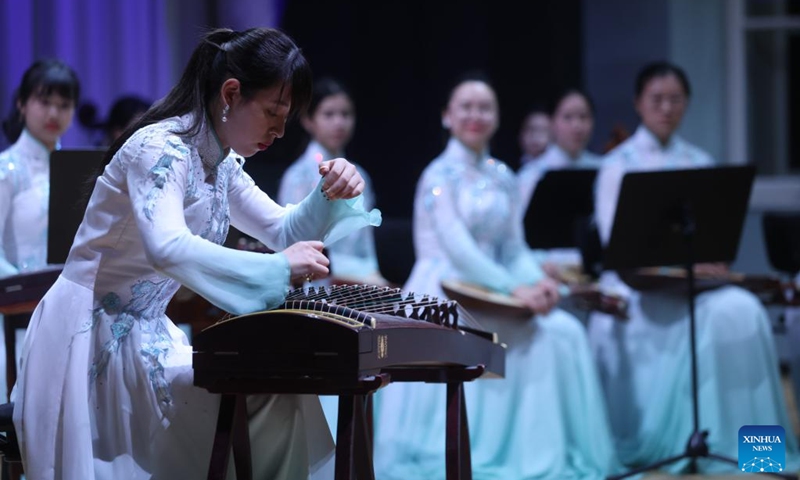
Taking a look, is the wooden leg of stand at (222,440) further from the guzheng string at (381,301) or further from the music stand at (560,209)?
the music stand at (560,209)

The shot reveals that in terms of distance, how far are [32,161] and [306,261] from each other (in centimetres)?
206

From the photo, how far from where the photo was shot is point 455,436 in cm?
255

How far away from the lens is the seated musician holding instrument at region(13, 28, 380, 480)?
7.34 ft

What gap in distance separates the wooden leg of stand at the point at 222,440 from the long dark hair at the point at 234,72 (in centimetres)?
53

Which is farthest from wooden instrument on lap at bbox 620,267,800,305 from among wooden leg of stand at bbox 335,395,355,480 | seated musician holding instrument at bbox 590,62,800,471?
wooden leg of stand at bbox 335,395,355,480

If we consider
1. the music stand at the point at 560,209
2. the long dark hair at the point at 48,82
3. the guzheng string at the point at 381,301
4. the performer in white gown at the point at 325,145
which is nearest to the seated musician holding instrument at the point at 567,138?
the music stand at the point at 560,209

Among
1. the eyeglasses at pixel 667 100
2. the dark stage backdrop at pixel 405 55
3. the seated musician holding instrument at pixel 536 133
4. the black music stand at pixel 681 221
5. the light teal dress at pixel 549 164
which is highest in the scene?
the dark stage backdrop at pixel 405 55

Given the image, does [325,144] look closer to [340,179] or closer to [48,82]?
[48,82]

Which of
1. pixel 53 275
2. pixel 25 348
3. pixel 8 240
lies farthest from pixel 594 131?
pixel 25 348

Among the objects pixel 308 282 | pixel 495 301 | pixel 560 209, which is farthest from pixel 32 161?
pixel 560 209

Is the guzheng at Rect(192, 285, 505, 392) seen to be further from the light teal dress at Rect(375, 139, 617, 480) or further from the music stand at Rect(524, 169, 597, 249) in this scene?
the music stand at Rect(524, 169, 597, 249)

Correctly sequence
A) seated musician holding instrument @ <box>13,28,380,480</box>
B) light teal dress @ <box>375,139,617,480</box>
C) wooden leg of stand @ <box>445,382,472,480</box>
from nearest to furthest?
seated musician holding instrument @ <box>13,28,380,480</box> < wooden leg of stand @ <box>445,382,472,480</box> < light teal dress @ <box>375,139,617,480</box>

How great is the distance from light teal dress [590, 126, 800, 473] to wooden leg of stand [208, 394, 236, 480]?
8.23 feet

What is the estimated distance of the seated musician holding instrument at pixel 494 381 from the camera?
4246 millimetres
